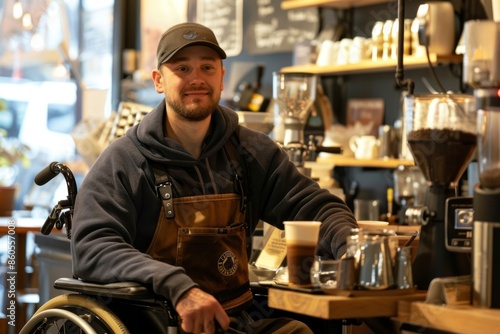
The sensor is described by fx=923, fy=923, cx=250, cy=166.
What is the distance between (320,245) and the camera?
9.11 ft

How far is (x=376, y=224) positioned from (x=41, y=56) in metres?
6.23

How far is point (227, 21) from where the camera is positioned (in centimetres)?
737

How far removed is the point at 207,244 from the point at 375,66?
9.31 feet

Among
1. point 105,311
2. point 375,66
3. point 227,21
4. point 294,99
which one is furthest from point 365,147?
point 105,311

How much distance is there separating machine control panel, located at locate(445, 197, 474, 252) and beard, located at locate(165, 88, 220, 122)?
96cm

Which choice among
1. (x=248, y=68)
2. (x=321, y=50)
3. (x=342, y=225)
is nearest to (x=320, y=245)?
(x=342, y=225)

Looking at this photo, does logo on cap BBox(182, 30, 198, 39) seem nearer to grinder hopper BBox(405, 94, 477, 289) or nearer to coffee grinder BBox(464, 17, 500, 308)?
grinder hopper BBox(405, 94, 477, 289)

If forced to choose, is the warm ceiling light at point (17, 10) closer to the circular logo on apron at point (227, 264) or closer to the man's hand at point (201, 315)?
the circular logo on apron at point (227, 264)

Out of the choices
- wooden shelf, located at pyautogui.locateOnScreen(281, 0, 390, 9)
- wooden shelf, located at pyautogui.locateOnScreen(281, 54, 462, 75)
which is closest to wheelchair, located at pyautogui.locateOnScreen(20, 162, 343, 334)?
wooden shelf, located at pyautogui.locateOnScreen(281, 54, 462, 75)

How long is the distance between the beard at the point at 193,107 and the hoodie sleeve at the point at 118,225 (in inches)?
7.7

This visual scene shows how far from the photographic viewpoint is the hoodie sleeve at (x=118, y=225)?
2492 mm

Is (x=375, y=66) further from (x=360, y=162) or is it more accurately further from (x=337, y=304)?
(x=337, y=304)

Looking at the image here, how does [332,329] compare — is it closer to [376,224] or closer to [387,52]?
[376,224]

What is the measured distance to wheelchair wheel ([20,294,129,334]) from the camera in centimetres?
258
